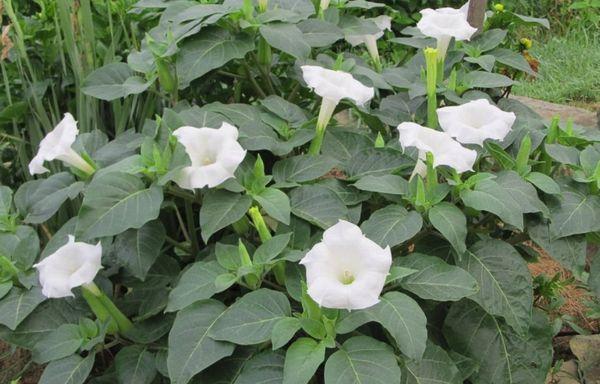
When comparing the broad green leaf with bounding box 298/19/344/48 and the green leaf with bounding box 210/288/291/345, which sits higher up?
the broad green leaf with bounding box 298/19/344/48

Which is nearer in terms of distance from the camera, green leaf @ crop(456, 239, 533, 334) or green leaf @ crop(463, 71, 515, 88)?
green leaf @ crop(456, 239, 533, 334)

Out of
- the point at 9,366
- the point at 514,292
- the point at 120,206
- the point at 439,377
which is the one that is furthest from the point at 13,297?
the point at 514,292

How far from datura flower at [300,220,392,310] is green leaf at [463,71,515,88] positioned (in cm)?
95

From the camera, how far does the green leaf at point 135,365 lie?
184cm

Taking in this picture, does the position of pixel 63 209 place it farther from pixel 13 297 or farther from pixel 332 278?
pixel 332 278

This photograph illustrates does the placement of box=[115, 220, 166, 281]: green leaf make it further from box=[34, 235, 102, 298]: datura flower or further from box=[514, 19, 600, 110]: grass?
box=[514, 19, 600, 110]: grass

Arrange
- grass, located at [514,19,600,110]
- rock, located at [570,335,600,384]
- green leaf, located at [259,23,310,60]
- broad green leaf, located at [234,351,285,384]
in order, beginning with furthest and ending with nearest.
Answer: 1. grass, located at [514,19,600,110]
2. rock, located at [570,335,600,384]
3. green leaf, located at [259,23,310,60]
4. broad green leaf, located at [234,351,285,384]

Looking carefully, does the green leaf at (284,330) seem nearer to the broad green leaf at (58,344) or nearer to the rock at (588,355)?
the broad green leaf at (58,344)

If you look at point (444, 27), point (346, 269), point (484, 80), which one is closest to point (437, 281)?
point (346, 269)

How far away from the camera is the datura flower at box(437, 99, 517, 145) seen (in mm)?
1886

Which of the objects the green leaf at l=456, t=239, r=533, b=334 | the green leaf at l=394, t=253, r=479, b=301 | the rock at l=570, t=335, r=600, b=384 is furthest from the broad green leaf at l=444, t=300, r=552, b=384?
the rock at l=570, t=335, r=600, b=384

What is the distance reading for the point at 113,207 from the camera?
68.2 inches

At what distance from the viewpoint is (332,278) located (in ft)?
5.11

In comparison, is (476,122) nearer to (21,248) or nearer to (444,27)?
(444,27)
